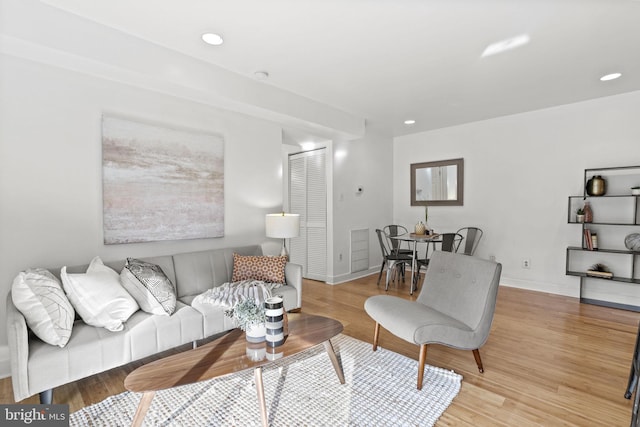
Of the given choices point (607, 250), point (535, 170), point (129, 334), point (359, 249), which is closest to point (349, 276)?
point (359, 249)

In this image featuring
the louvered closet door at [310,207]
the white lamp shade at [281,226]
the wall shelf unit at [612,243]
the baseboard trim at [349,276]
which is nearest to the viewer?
the white lamp shade at [281,226]

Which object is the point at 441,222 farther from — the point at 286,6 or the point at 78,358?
the point at 78,358

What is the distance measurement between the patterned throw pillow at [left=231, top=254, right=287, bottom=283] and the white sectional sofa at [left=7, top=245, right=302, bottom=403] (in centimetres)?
11

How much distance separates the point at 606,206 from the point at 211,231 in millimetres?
4729

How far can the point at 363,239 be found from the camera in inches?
213

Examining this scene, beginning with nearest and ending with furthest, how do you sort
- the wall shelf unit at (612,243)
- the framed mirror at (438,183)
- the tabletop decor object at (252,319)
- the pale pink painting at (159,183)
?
the tabletop decor object at (252,319) → the pale pink painting at (159,183) → the wall shelf unit at (612,243) → the framed mirror at (438,183)

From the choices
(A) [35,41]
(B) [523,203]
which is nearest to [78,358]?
(A) [35,41]

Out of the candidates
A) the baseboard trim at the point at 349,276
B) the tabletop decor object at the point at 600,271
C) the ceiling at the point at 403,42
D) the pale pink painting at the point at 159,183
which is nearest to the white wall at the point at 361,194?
the baseboard trim at the point at 349,276

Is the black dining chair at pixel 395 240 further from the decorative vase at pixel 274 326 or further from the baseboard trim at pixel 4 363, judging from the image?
the baseboard trim at pixel 4 363

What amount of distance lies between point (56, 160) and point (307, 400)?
2.56m

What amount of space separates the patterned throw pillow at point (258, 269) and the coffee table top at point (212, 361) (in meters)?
1.06

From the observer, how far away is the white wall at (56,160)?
2.26 meters

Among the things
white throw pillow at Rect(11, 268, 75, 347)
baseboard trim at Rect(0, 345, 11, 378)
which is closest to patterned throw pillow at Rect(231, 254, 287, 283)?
white throw pillow at Rect(11, 268, 75, 347)

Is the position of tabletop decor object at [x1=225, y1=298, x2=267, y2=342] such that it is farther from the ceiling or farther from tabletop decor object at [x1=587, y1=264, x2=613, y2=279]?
tabletop decor object at [x1=587, y1=264, x2=613, y2=279]
